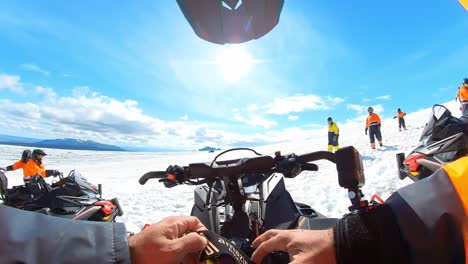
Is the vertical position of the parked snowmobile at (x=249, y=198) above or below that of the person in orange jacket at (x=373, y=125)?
below

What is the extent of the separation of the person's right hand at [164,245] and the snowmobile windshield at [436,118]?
3.21 meters

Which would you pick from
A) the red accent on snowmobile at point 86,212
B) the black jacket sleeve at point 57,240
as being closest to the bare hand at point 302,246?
the black jacket sleeve at point 57,240

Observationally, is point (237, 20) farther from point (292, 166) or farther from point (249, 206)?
point (249, 206)

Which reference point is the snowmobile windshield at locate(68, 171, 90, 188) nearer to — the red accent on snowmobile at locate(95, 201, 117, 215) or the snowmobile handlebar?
the red accent on snowmobile at locate(95, 201, 117, 215)

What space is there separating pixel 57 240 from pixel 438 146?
334 centimetres

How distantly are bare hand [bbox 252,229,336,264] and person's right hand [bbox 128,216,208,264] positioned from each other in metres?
0.22

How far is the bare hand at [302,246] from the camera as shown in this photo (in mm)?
1040

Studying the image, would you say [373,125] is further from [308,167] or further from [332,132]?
[308,167]

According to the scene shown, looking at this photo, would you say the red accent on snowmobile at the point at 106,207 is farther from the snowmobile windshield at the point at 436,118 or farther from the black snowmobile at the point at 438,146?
the snowmobile windshield at the point at 436,118

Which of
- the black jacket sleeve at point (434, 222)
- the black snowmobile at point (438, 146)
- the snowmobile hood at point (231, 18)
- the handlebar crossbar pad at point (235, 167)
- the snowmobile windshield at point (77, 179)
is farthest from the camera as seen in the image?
the snowmobile windshield at point (77, 179)

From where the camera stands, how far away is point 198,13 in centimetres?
231

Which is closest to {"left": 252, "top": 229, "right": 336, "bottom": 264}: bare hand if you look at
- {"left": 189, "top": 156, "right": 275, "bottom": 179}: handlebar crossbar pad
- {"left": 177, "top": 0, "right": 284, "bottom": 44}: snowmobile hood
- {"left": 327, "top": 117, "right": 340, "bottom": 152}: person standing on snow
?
{"left": 189, "top": 156, "right": 275, "bottom": 179}: handlebar crossbar pad

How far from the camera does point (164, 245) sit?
107 centimetres

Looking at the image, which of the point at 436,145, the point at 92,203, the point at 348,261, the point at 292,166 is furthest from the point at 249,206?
the point at 92,203
